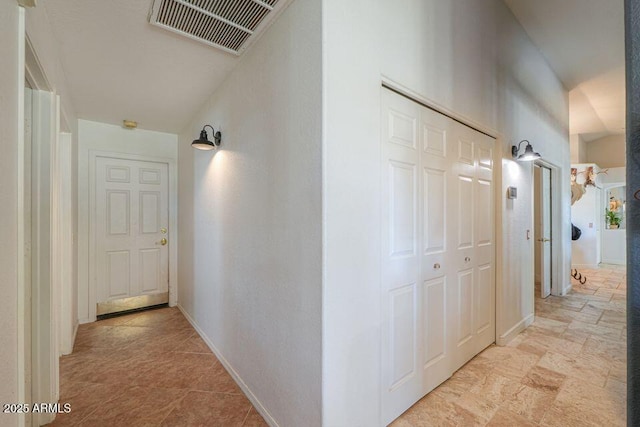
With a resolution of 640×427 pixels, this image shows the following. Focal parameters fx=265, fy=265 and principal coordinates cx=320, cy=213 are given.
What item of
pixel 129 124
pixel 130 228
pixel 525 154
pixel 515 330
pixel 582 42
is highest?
pixel 582 42

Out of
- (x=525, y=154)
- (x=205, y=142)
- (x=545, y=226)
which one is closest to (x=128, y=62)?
(x=205, y=142)

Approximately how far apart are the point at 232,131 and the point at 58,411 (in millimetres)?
2329

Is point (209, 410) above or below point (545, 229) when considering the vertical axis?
below

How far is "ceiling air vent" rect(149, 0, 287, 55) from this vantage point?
1523 millimetres

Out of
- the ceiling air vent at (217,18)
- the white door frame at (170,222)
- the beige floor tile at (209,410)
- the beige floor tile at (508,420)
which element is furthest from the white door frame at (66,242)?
the beige floor tile at (508,420)

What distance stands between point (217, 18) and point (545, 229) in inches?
200

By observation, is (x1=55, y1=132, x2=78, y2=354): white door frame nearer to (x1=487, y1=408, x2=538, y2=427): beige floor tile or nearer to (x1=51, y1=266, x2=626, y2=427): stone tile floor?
(x1=51, y1=266, x2=626, y2=427): stone tile floor

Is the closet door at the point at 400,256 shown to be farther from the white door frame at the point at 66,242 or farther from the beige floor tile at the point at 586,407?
the white door frame at the point at 66,242

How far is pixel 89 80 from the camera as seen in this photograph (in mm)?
2422

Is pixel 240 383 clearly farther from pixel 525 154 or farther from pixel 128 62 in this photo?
pixel 525 154

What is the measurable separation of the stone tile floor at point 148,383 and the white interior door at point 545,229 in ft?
15.2

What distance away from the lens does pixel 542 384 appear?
2.04 metres

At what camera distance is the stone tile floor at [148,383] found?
1.75 metres

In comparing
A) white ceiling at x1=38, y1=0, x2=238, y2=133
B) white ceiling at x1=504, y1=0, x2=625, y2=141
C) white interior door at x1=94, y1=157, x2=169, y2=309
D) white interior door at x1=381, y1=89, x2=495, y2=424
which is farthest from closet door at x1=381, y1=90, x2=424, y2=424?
white interior door at x1=94, y1=157, x2=169, y2=309
